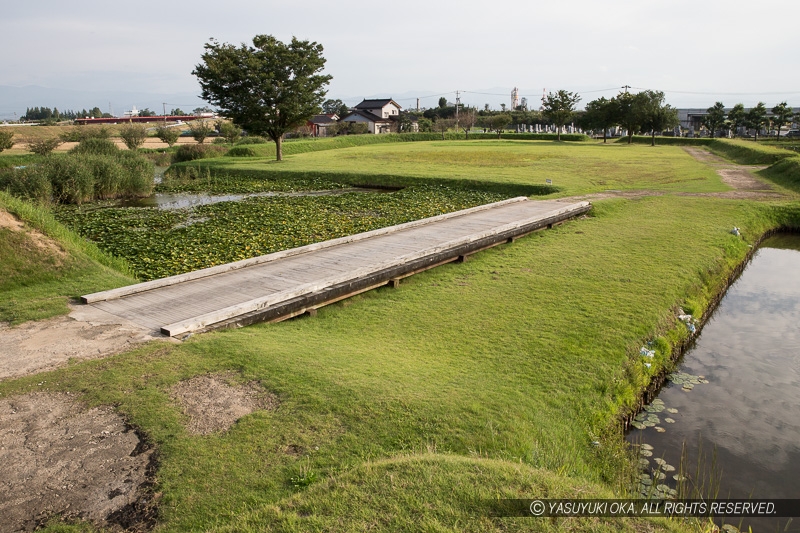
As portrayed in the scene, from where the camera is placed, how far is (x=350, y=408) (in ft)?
18.6

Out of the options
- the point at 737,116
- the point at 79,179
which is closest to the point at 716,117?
the point at 737,116

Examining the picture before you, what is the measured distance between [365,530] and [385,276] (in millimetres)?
6929

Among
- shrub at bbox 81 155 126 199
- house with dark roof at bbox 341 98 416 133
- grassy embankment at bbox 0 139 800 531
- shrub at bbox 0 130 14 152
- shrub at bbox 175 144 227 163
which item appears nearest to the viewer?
grassy embankment at bbox 0 139 800 531

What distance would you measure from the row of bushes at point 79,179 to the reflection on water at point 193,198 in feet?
2.76

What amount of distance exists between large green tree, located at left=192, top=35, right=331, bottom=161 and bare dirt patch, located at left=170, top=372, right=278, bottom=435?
102 feet

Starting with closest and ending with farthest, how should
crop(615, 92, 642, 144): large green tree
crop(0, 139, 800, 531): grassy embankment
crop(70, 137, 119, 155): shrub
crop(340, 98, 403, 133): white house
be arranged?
crop(0, 139, 800, 531): grassy embankment < crop(70, 137, 119, 155): shrub < crop(615, 92, 642, 144): large green tree < crop(340, 98, 403, 133): white house

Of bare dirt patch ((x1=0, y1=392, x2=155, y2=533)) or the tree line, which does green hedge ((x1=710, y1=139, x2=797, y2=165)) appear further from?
bare dirt patch ((x1=0, y1=392, x2=155, y2=533))

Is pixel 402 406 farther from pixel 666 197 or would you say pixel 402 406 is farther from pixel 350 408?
pixel 666 197

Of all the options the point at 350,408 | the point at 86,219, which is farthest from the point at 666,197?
the point at 86,219

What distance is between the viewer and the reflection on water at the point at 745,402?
602 cm

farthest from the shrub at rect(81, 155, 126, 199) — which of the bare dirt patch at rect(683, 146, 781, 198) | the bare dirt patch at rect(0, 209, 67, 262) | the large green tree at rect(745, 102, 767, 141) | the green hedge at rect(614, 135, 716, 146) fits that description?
the large green tree at rect(745, 102, 767, 141)

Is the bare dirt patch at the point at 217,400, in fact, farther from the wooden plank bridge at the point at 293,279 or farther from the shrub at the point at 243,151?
the shrub at the point at 243,151

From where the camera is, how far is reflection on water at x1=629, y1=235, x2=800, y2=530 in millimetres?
6020

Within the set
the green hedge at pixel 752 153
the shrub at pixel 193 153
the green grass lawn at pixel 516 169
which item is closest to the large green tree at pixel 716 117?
the green hedge at pixel 752 153
